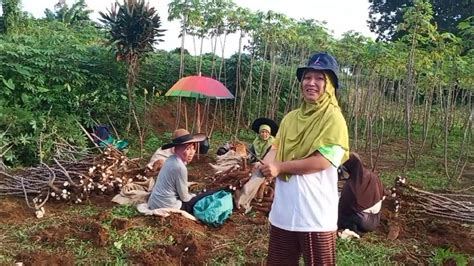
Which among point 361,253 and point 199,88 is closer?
point 361,253

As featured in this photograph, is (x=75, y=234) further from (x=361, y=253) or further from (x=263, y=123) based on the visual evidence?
(x=263, y=123)

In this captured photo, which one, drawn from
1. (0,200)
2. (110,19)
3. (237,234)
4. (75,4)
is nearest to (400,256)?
(237,234)

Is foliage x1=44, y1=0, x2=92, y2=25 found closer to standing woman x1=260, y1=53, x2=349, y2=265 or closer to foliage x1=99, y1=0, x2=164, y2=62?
foliage x1=99, y1=0, x2=164, y2=62

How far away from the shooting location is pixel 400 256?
4.05 meters

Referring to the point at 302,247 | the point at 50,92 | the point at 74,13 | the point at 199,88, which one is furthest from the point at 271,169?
the point at 74,13

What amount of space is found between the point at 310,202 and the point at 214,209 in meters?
2.41

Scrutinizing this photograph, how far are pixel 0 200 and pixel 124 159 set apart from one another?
55.3 inches

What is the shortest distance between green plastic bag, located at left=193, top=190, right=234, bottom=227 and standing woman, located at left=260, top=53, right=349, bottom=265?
7.38 feet

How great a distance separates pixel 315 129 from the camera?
2.26 m

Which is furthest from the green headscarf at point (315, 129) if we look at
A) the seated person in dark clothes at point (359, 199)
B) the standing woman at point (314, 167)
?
the seated person in dark clothes at point (359, 199)

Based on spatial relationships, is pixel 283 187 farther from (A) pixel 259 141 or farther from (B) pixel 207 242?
(A) pixel 259 141

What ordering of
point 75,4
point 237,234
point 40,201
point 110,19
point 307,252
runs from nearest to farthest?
point 307,252, point 237,234, point 40,201, point 110,19, point 75,4

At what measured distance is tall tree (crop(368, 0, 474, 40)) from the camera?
21.7m

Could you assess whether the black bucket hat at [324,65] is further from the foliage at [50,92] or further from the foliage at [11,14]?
the foliage at [11,14]
